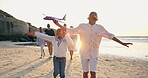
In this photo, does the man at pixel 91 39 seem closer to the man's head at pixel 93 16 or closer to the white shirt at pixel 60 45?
the man's head at pixel 93 16

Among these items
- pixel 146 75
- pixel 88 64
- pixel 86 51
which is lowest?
pixel 146 75

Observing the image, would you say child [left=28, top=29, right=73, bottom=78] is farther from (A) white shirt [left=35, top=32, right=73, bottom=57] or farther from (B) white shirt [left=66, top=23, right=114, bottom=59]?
(B) white shirt [left=66, top=23, right=114, bottom=59]

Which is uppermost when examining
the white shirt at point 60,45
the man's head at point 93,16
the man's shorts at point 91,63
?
the man's head at point 93,16

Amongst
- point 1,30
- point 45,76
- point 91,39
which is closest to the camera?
point 91,39

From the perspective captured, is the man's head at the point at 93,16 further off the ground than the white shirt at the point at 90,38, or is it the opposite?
the man's head at the point at 93,16

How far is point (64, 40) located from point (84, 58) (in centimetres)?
105

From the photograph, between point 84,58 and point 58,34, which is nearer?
point 84,58

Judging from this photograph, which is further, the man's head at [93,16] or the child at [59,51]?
the child at [59,51]

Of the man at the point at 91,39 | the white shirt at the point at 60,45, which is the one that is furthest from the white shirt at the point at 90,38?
the white shirt at the point at 60,45

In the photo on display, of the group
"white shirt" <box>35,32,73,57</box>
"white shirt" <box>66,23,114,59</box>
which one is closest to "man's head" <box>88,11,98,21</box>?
"white shirt" <box>66,23,114,59</box>

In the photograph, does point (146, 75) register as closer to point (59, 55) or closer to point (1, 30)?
point (59, 55)

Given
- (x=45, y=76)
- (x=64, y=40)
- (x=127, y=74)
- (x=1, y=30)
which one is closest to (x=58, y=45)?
(x=64, y=40)

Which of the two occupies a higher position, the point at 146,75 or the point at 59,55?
the point at 59,55

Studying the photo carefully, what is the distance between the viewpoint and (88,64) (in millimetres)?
4730
